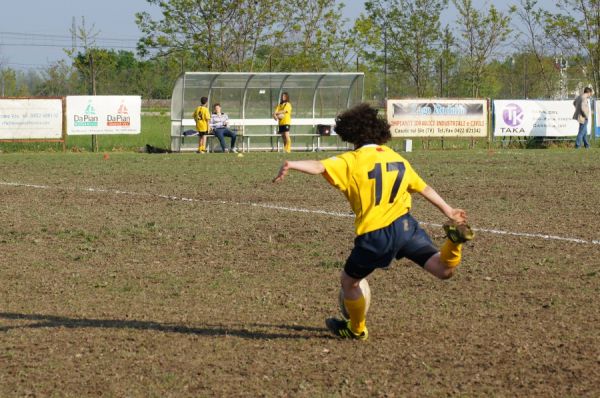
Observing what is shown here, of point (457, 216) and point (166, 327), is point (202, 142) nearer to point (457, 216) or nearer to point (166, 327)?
point (166, 327)

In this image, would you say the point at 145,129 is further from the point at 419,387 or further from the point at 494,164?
the point at 419,387

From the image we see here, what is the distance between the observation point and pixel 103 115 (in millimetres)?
28359

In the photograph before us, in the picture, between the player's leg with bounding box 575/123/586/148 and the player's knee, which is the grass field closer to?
the player's knee

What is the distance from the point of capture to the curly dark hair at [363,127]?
5.96 m

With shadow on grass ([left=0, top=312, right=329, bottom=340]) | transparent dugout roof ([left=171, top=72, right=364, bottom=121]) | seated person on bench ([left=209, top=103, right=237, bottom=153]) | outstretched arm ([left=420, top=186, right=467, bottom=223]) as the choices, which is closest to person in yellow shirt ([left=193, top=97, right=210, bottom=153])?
seated person on bench ([left=209, top=103, right=237, bottom=153])

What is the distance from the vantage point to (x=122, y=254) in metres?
9.46

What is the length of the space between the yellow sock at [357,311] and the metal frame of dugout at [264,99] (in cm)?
2324

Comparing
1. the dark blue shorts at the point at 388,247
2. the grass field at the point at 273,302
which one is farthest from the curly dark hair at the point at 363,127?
the grass field at the point at 273,302

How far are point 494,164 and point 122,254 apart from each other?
1264cm

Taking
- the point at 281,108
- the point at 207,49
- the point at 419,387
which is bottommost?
the point at 419,387

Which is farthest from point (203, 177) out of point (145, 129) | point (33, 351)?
point (145, 129)

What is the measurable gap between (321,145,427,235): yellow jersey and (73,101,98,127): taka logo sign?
23.4 meters

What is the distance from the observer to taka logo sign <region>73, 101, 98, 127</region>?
2814 centimetres

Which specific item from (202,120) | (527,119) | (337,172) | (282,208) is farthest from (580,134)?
(337,172)
